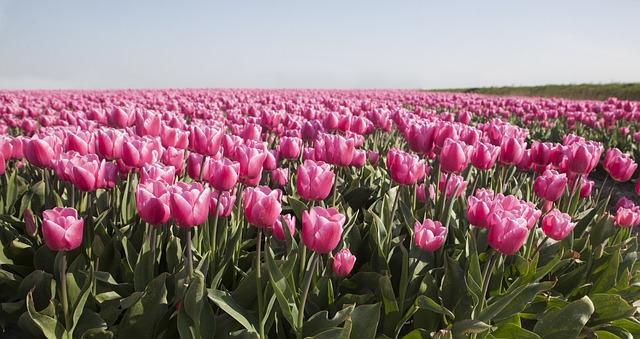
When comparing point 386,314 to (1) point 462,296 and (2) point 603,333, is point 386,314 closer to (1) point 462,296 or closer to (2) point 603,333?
(1) point 462,296

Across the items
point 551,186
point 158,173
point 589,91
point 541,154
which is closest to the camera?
point 158,173

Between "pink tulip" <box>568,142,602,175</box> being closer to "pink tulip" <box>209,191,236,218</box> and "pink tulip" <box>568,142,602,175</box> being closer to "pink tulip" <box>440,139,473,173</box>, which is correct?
"pink tulip" <box>440,139,473,173</box>

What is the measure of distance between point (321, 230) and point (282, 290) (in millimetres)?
409

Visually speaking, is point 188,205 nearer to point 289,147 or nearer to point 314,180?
point 314,180

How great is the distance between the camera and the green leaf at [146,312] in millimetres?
2121

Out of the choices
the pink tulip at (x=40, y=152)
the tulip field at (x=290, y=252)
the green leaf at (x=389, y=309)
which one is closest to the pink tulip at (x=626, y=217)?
the tulip field at (x=290, y=252)

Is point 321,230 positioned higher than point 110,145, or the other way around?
point 110,145

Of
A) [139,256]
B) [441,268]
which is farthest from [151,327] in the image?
[441,268]

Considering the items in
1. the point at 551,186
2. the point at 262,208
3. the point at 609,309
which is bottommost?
the point at 609,309

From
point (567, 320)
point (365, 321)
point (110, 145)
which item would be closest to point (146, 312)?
point (365, 321)

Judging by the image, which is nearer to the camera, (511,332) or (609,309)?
(511,332)

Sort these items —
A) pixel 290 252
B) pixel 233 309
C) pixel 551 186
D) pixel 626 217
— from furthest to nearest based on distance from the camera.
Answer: pixel 626 217, pixel 551 186, pixel 290 252, pixel 233 309

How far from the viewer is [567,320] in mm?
2426

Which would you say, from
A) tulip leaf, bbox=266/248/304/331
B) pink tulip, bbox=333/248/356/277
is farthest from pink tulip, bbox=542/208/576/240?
tulip leaf, bbox=266/248/304/331
